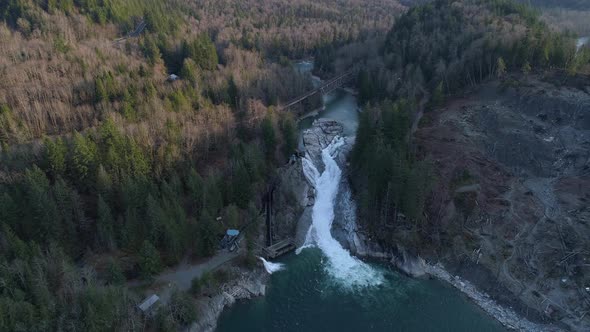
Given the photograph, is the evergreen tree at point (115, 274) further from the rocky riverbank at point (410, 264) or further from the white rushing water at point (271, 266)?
the rocky riverbank at point (410, 264)

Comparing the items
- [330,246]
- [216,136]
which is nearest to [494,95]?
[330,246]

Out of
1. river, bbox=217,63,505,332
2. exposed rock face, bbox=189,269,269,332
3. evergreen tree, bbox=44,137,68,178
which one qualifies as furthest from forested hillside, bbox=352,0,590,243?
evergreen tree, bbox=44,137,68,178

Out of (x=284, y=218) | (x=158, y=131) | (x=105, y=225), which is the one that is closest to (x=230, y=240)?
(x=284, y=218)

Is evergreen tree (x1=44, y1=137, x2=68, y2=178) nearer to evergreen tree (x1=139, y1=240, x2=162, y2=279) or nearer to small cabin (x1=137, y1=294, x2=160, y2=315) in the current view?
evergreen tree (x1=139, y1=240, x2=162, y2=279)

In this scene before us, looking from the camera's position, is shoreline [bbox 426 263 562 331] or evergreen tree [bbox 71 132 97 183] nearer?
shoreline [bbox 426 263 562 331]

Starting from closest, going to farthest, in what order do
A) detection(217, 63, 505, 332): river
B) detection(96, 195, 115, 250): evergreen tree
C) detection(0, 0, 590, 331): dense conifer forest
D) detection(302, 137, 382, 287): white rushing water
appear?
detection(0, 0, 590, 331): dense conifer forest, detection(217, 63, 505, 332): river, detection(96, 195, 115, 250): evergreen tree, detection(302, 137, 382, 287): white rushing water

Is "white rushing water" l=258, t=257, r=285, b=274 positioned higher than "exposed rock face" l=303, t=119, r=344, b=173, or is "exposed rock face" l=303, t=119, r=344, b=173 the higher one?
"exposed rock face" l=303, t=119, r=344, b=173

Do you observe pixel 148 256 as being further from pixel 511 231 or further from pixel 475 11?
pixel 475 11
